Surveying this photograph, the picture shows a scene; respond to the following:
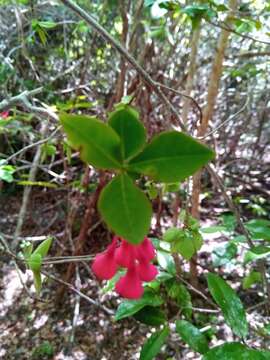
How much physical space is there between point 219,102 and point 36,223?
147 centimetres

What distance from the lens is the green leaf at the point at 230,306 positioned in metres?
0.75

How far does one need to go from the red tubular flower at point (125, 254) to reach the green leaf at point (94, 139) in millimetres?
122

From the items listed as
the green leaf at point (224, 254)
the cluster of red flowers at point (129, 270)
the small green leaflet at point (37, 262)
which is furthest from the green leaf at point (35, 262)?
the green leaf at point (224, 254)

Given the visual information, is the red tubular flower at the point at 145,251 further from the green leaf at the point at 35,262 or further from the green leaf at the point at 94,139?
the green leaf at the point at 35,262

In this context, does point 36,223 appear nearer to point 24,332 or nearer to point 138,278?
point 24,332

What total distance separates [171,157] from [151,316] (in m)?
0.62

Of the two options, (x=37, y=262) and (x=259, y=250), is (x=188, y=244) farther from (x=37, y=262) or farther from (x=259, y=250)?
(x=37, y=262)

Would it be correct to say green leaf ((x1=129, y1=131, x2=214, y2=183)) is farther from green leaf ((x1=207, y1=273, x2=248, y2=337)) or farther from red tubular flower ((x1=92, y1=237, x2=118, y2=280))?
green leaf ((x1=207, y1=273, x2=248, y2=337))

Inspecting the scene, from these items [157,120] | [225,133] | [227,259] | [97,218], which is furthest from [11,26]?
[227,259]

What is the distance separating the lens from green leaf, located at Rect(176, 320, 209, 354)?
824 millimetres

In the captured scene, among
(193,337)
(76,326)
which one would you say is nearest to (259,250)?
(193,337)

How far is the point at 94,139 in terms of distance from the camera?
1.19ft

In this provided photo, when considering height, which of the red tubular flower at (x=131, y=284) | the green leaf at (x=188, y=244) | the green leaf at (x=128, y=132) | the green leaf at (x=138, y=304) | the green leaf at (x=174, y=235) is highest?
the green leaf at (x=128, y=132)

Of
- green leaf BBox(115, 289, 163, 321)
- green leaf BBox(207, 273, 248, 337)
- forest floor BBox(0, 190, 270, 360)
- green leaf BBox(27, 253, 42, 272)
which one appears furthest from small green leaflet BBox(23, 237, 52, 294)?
forest floor BBox(0, 190, 270, 360)
